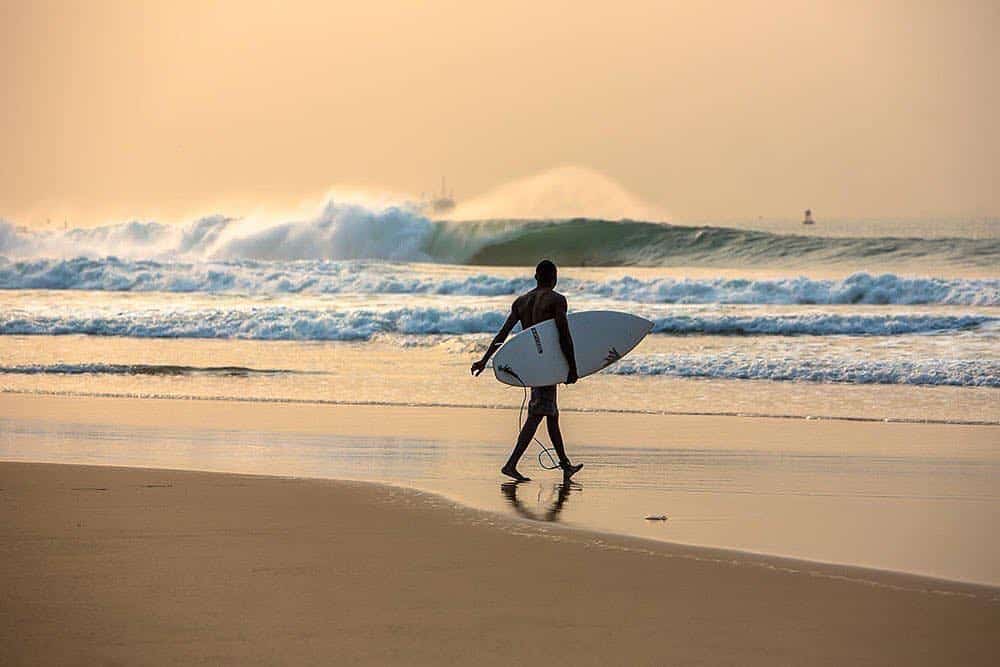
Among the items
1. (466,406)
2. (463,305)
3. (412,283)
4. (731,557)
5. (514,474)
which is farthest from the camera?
(412,283)

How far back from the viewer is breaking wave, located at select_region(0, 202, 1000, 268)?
4397 centimetres

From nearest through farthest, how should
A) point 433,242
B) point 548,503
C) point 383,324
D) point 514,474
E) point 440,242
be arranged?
point 548,503
point 514,474
point 383,324
point 433,242
point 440,242

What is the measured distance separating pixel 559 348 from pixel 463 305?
23892 millimetres

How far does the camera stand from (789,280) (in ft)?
114

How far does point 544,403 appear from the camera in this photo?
30.1 ft

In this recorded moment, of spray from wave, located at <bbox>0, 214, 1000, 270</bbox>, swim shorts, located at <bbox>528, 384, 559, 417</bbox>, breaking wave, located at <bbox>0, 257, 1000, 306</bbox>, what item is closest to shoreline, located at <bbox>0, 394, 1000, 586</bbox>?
swim shorts, located at <bbox>528, 384, 559, 417</bbox>

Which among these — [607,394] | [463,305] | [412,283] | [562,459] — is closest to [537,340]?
[562,459]

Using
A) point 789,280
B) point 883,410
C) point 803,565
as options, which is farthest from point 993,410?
point 789,280

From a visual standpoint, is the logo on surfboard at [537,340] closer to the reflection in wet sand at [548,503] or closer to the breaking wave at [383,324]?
→ the reflection in wet sand at [548,503]

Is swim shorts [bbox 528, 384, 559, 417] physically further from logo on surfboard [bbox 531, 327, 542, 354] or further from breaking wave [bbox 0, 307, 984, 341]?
breaking wave [bbox 0, 307, 984, 341]

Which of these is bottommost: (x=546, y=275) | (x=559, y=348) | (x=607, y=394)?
(x=607, y=394)

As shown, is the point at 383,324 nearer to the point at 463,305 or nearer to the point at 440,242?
the point at 463,305

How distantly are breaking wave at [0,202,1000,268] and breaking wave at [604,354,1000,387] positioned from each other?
2541cm

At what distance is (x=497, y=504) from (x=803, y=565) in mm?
2168
